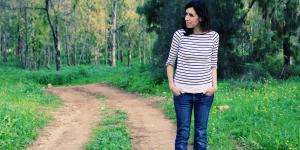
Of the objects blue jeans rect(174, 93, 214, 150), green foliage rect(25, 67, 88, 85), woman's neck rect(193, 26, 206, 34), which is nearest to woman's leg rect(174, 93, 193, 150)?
blue jeans rect(174, 93, 214, 150)

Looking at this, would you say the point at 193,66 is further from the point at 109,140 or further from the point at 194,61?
the point at 109,140

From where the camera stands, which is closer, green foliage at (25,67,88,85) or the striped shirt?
the striped shirt

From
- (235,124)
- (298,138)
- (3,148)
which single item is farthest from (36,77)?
(298,138)

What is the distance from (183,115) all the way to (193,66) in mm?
572

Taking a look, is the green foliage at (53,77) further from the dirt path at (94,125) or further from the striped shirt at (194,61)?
the striped shirt at (194,61)

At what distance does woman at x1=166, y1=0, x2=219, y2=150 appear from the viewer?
2.69 m

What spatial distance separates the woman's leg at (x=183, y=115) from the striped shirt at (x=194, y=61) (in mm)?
→ 104

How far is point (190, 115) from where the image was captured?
9.25 feet

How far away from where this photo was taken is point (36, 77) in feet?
56.2

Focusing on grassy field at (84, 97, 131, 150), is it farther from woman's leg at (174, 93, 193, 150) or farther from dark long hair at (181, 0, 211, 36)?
dark long hair at (181, 0, 211, 36)

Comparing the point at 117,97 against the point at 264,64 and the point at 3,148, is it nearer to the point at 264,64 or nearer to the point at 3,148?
the point at 3,148

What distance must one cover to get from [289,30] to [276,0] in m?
1.70

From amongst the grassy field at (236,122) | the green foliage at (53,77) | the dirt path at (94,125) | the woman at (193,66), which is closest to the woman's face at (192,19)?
the woman at (193,66)

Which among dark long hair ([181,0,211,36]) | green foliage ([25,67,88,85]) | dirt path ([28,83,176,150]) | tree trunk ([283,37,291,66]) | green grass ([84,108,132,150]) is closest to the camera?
dark long hair ([181,0,211,36])
